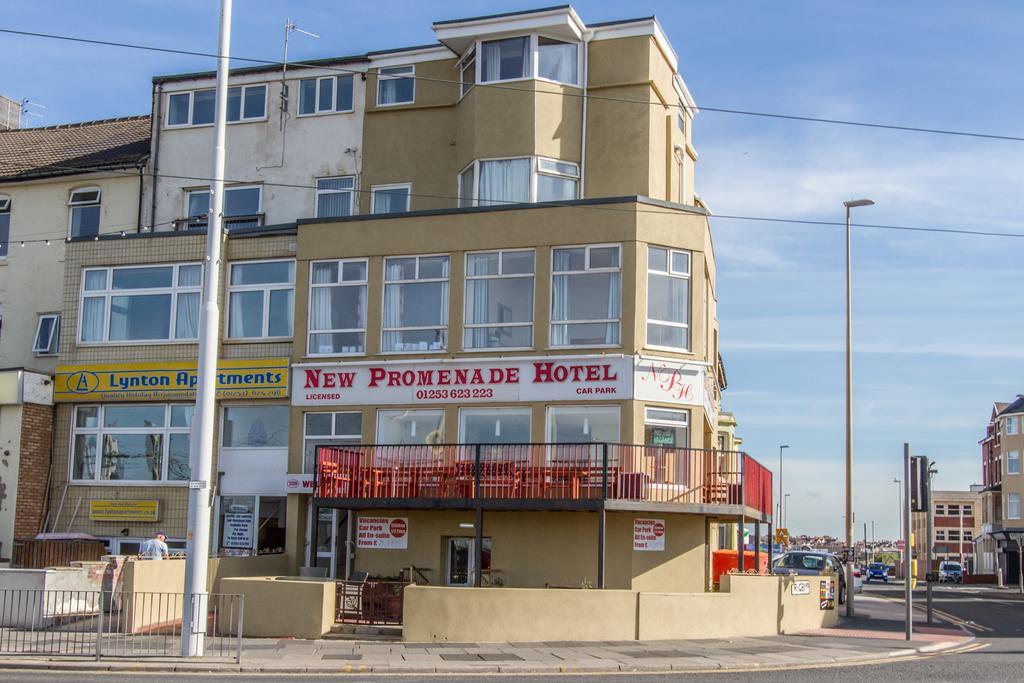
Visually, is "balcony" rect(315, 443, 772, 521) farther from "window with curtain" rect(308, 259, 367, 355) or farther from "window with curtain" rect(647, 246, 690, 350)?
"window with curtain" rect(308, 259, 367, 355)

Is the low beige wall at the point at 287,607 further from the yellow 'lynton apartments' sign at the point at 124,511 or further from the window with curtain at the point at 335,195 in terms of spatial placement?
the window with curtain at the point at 335,195

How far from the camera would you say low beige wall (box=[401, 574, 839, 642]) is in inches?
790

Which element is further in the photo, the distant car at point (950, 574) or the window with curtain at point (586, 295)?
the distant car at point (950, 574)

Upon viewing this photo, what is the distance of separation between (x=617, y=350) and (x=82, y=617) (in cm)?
1141

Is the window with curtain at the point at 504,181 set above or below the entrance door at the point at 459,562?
above

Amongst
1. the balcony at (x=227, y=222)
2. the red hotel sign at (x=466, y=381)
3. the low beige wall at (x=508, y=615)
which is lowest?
the low beige wall at (x=508, y=615)

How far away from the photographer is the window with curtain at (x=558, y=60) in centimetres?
2792

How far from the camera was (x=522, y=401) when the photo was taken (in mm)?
25375

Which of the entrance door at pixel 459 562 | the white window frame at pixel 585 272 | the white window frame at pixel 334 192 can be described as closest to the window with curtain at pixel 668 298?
the white window frame at pixel 585 272

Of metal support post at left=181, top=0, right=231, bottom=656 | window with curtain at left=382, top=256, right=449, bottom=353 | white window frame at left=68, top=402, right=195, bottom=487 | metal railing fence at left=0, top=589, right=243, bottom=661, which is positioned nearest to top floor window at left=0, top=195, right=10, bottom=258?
white window frame at left=68, top=402, right=195, bottom=487

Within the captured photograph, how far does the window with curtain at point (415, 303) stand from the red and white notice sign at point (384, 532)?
3.74 m

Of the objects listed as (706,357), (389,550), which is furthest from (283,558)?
(706,357)

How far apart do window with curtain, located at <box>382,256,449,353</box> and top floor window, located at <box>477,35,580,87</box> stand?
4753 mm

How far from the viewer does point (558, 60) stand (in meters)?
28.1
